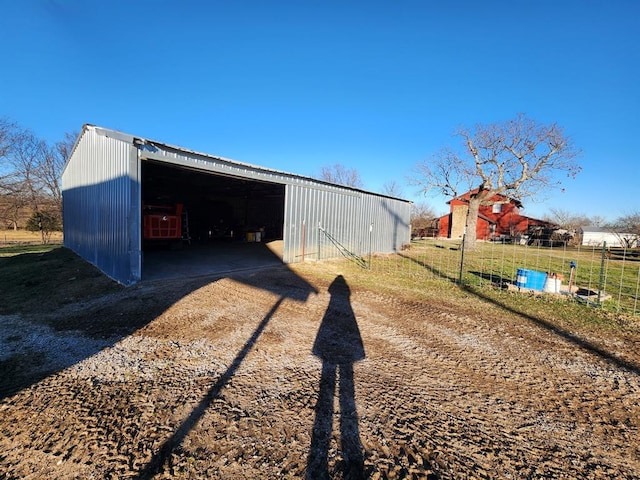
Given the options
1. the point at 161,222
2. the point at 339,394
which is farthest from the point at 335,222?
the point at 339,394

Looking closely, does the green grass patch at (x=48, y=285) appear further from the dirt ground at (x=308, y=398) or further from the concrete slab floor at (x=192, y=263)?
the concrete slab floor at (x=192, y=263)

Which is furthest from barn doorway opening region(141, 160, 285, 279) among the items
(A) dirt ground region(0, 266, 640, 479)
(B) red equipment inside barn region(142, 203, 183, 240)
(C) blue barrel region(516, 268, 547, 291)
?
(C) blue barrel region(516, 268, 547, 291)

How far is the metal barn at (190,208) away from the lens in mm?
7184

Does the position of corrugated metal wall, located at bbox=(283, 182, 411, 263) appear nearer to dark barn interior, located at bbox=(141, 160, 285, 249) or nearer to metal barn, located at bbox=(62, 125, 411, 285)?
metal barn, located at bbox=(62, 125, 411, 285)

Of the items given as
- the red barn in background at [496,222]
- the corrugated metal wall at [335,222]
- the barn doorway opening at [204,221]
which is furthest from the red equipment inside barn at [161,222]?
the red barn in background at [496,222]

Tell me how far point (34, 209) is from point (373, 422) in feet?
125

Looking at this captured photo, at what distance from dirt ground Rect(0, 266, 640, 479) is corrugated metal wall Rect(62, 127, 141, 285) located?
2155 millimetres

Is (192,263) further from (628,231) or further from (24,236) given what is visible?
(628,231)

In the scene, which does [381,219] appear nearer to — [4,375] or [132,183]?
[132,183]

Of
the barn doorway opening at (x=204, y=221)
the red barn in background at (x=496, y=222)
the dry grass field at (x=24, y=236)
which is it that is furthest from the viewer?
the red barn in background at (x=496, y=222)

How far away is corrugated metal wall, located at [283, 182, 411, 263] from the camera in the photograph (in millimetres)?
11266

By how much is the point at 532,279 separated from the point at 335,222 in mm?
7732

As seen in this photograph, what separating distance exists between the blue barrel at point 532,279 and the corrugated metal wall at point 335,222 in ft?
23.8

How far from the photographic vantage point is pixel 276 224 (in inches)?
867
